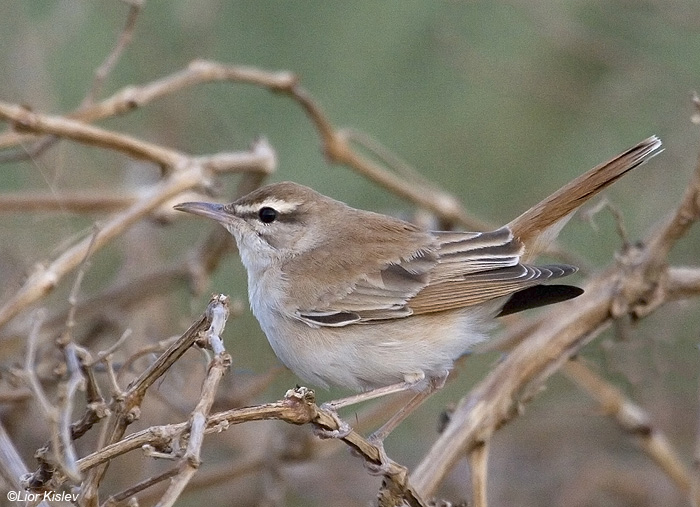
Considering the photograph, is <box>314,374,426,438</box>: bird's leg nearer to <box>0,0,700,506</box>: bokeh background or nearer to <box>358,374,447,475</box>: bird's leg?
<box>358,374,447,475</box>: bird's leg

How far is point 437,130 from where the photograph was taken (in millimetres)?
7984

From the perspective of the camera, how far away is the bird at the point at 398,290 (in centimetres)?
377

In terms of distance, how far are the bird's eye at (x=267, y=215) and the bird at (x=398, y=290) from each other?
20mm

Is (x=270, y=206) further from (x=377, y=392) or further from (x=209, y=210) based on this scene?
(x=377, y=392)

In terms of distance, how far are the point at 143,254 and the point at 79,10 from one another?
156 centimetres

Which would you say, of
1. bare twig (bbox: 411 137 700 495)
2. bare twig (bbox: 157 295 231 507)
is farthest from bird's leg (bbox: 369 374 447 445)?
bare twig (bbox: 157 295 231 507)

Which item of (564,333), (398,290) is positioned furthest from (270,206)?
(564,333)

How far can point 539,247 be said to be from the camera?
416 centimetres

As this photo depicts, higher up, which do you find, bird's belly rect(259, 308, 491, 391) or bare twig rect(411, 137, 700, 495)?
bird's belly rect(259, 308, 491, 391)

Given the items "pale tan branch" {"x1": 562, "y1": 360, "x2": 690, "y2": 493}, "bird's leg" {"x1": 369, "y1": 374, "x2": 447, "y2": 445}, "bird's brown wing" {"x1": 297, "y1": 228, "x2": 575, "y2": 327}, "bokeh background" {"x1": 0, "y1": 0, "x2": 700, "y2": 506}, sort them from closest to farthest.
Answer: "bird's leg" {"x1": 369, "y1": 374, "x2": 447, "y2": 445}, "bird's brown wing" {"x1": 297, "y1": 228, "x2": 575, "y2": 327}, "pale tan branch" {"x1": 562, "y1": 360, "x2": 690, "y2": 493}, "bokeh background" {"x1": 0, "y1": 0, "x2": 700, "y2": 506}

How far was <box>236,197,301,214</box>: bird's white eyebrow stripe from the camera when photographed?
4301 millimetres

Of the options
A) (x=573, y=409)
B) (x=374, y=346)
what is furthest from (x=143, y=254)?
(x=573, y=409)

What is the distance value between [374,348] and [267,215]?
88 cm

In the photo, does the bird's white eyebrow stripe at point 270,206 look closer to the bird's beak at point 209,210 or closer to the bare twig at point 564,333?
the bird's beak at point 209,210
